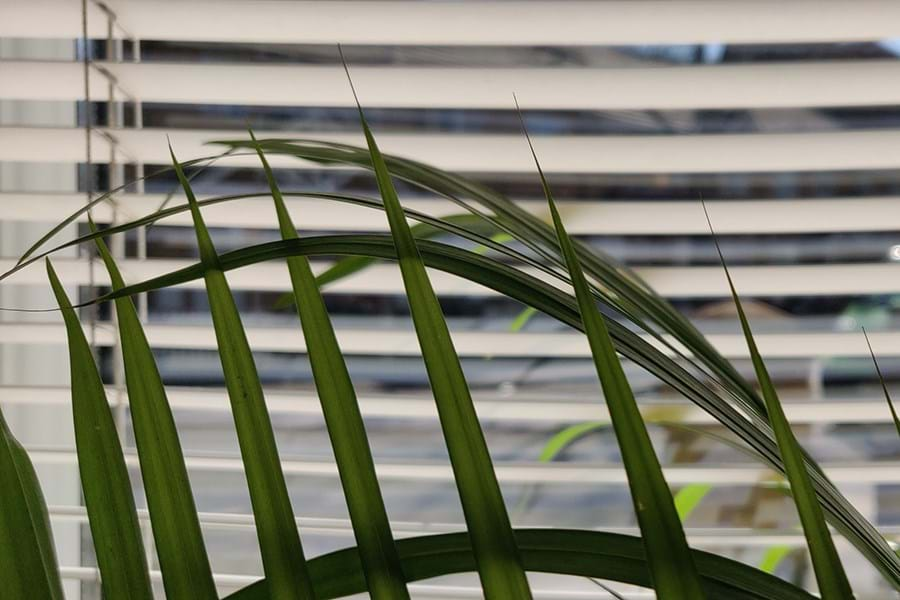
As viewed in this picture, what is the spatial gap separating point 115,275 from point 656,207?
56 centimetres

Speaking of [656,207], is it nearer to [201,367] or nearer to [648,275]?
[648,275]

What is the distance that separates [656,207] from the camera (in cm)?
74

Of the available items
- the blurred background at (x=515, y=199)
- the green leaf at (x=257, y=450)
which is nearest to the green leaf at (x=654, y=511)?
the green leaf at (x=257, y=450)

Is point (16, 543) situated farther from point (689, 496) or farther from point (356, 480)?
point (689, 496)

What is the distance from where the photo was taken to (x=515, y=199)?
0.84 m

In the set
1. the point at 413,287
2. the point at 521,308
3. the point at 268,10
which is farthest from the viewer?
the point at 521,308

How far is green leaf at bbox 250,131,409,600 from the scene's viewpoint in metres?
0.24

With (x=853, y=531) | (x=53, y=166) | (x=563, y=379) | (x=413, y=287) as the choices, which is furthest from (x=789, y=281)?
(x=53, y=166)

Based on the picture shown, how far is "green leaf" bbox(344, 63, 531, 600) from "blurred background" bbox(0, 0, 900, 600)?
0.46 meters

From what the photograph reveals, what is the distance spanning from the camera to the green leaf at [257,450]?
0.81 feet

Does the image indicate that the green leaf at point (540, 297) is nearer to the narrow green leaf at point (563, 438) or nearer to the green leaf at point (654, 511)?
the green leaf at point (654, 511)

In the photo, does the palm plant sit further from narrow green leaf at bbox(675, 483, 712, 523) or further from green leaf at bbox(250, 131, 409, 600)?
narrow green leaf at bbox(675, 483, 712, 523)

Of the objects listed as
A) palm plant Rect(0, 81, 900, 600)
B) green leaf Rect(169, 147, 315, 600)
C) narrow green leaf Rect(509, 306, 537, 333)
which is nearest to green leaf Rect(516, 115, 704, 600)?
palm plant Rect(0, 81, 900, 600)

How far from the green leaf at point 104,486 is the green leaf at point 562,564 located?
0.13 ft
